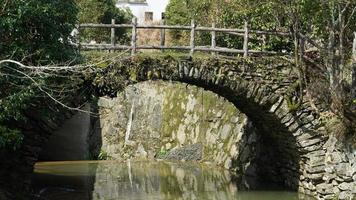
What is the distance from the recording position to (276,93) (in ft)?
47.1

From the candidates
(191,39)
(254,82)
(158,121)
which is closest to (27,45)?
(191,39)

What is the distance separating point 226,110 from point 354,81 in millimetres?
7734

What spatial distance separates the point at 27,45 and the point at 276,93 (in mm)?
6765

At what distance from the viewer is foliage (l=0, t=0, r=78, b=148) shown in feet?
30.6

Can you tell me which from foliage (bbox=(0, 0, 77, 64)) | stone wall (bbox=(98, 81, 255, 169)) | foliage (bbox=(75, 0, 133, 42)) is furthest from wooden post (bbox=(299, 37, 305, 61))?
foliage (bbox=(75, 0, 133, 42))

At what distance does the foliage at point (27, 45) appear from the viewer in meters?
9.32

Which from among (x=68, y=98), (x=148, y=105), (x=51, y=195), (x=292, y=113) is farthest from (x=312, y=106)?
(x=148, y=105)

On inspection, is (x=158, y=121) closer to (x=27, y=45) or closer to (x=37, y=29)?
(x=37, y=29)

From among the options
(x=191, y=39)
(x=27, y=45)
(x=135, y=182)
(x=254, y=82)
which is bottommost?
(x=135, y=182)

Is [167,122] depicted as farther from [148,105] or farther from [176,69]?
[176,69]

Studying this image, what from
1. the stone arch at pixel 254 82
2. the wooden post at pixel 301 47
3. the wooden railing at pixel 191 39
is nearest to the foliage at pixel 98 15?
the wooden railing at pixel 191 39

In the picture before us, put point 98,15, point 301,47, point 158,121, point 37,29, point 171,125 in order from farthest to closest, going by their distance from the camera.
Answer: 1. point 98,15
2. point 158,121
3. point 171,125
4. point 301,47
5. point 37,29

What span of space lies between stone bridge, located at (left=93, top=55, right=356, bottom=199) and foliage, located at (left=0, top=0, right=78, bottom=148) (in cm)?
238

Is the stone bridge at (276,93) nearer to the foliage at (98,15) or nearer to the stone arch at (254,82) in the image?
the stone arch at (254,82)
